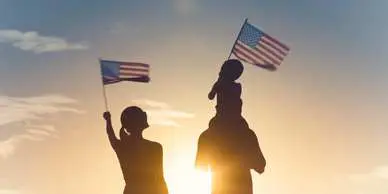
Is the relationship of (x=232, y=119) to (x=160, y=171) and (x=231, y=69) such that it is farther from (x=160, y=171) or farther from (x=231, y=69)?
(x=160, y=171)

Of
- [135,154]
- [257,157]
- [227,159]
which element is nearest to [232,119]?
[227,159]

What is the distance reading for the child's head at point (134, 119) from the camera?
11.2 metres

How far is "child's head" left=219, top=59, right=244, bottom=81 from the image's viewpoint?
1122 cm

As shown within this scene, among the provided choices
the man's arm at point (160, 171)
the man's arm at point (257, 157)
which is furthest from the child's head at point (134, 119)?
the man's arm at point (257, 157)

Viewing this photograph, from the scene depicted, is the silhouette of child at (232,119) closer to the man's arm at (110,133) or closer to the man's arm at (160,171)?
the man's arm at (160,171)

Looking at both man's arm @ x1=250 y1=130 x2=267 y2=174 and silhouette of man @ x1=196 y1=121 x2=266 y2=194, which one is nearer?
silhouette of man @ x1=196 y1=121 x2=266 y2=194

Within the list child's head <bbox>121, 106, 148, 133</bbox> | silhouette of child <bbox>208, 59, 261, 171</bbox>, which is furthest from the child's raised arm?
child's head <bbox>121, 106, 148, 133</bbox>

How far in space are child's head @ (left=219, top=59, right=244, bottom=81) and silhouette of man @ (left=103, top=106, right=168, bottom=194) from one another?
141cm

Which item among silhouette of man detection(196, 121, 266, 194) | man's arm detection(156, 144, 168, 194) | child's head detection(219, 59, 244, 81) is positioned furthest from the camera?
man's arm detection(156, 144, 168, 194)

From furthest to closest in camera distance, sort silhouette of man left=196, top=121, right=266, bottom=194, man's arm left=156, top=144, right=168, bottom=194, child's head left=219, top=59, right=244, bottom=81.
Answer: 1. man's arm left=156, top=144, right=168, bottom=194
2. child's head left=219, top=59, right=244, bottom=81
3. silhouette of man left=196, top=121, right=266, bottom=194

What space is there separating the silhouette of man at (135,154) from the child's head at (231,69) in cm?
141

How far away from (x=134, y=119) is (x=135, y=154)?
554mm

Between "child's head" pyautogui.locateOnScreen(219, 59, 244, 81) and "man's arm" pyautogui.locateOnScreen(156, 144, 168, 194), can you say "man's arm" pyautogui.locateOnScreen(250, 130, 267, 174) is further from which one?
"man's arm" pyautogui.locateOnScreen(156, 144, 168, 194)

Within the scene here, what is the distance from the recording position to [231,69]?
11.2 metres
